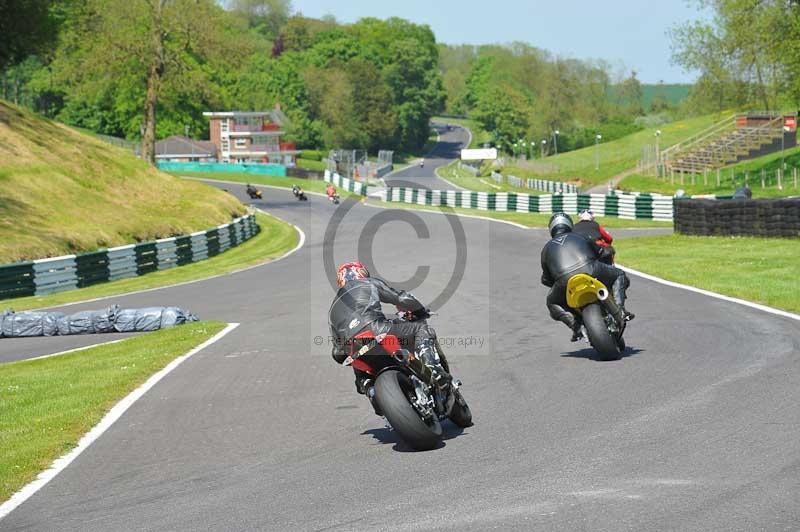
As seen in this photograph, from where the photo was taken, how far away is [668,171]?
247 ft

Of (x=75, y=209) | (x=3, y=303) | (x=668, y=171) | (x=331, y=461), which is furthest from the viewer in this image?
(x=668, y=171)

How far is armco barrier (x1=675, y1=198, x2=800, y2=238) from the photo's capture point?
28594mm

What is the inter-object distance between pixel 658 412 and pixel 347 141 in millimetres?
148163

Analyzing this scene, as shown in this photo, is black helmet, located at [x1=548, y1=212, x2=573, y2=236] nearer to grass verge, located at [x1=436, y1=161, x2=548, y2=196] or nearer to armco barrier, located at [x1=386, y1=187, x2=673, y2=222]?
armco barrier, located at [x1=386, y1=187, x2=673, y2=222]

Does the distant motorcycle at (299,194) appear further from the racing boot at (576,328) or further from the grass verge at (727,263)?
the racing boot at (576,328)

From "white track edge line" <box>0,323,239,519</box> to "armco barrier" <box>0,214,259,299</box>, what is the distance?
1489 cm

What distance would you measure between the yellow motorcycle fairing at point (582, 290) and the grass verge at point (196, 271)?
17.9 meters

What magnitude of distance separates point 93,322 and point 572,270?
1114 cm

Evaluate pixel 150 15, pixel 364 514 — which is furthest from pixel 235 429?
pixel 150 15

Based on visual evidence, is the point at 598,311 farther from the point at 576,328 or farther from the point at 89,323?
the point at 89,323

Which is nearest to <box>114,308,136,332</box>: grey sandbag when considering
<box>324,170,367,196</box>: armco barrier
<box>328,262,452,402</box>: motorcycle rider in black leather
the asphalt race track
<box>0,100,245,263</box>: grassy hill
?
the asphalt race track

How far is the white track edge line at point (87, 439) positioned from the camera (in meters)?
7.88

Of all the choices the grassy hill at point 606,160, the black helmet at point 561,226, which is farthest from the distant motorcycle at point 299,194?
the black helmet at point 561,226

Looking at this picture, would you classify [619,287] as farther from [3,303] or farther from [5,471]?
[3,303]
